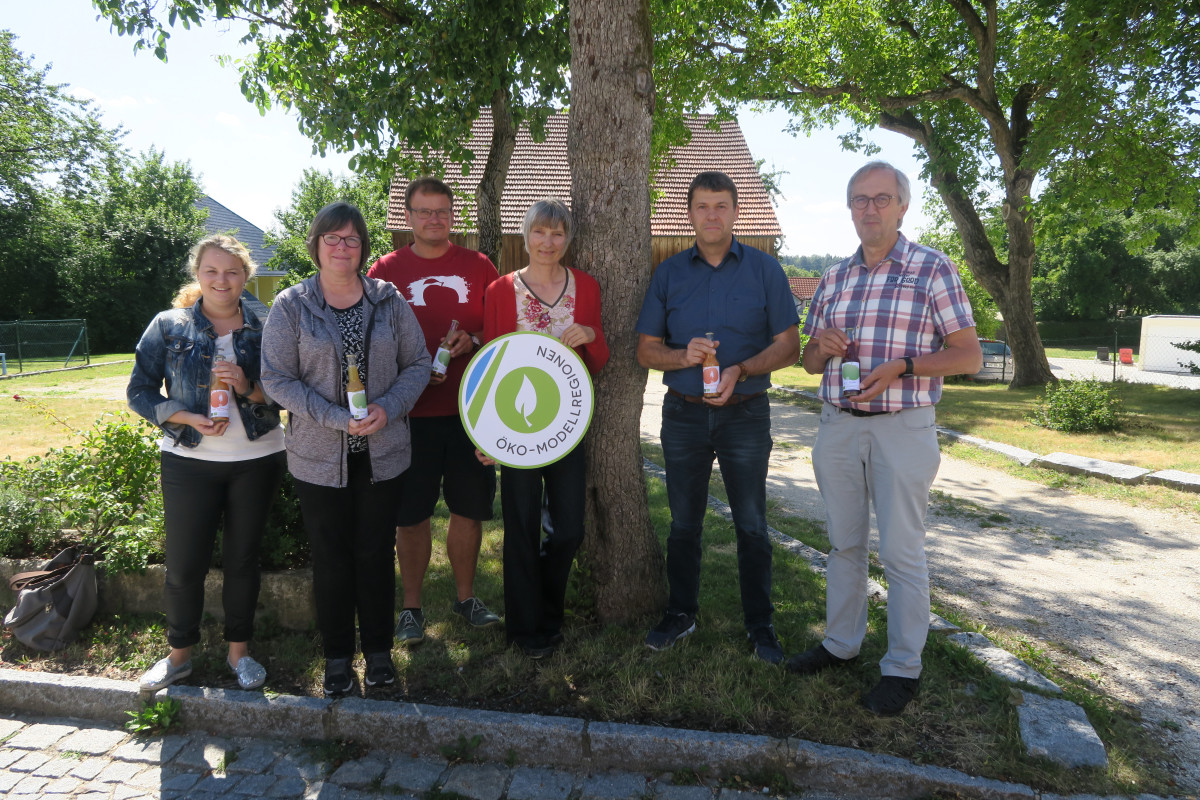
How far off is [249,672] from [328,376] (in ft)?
4.96

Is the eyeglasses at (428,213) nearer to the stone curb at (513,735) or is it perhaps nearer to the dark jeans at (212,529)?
the dark jeans at (212,529)

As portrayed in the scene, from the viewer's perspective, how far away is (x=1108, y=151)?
491 inches

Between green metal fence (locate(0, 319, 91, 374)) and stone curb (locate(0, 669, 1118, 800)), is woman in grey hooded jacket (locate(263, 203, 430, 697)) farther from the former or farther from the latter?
green metal fence (locate(0, 319, 91, 374))

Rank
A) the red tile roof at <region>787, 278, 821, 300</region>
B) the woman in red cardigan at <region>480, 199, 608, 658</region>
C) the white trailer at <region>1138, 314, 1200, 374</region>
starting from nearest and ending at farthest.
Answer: the woman in red cardigan at <region>480, 199, 608, 658</region>, the white trailer at <region>1138, 314, 1200, 374</region>, the red tile roof at <region>787, 278, 821, 300</region>

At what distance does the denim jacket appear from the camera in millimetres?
3406

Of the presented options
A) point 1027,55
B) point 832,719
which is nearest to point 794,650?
point 832,719

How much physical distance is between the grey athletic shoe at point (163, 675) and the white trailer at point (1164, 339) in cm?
3155

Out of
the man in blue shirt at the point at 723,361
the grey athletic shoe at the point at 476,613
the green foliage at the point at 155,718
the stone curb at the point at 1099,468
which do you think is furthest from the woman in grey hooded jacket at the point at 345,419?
the stone curb at the point at 1099,468

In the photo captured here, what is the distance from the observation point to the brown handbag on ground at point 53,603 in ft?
12.5

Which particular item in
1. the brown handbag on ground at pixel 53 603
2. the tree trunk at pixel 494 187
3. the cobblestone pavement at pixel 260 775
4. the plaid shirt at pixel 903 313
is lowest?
the cobblestone pavement at pixel 260 775

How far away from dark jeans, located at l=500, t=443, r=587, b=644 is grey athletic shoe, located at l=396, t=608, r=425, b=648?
528mm

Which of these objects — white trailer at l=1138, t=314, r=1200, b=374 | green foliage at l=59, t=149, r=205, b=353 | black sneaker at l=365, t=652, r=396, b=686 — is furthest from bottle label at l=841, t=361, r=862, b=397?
green foliage at l=59, t=149, r=205, b=353

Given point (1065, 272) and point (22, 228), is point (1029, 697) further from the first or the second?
point (1065, 272)

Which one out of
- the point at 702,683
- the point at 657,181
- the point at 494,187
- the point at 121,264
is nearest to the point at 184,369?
the point at 702,683
